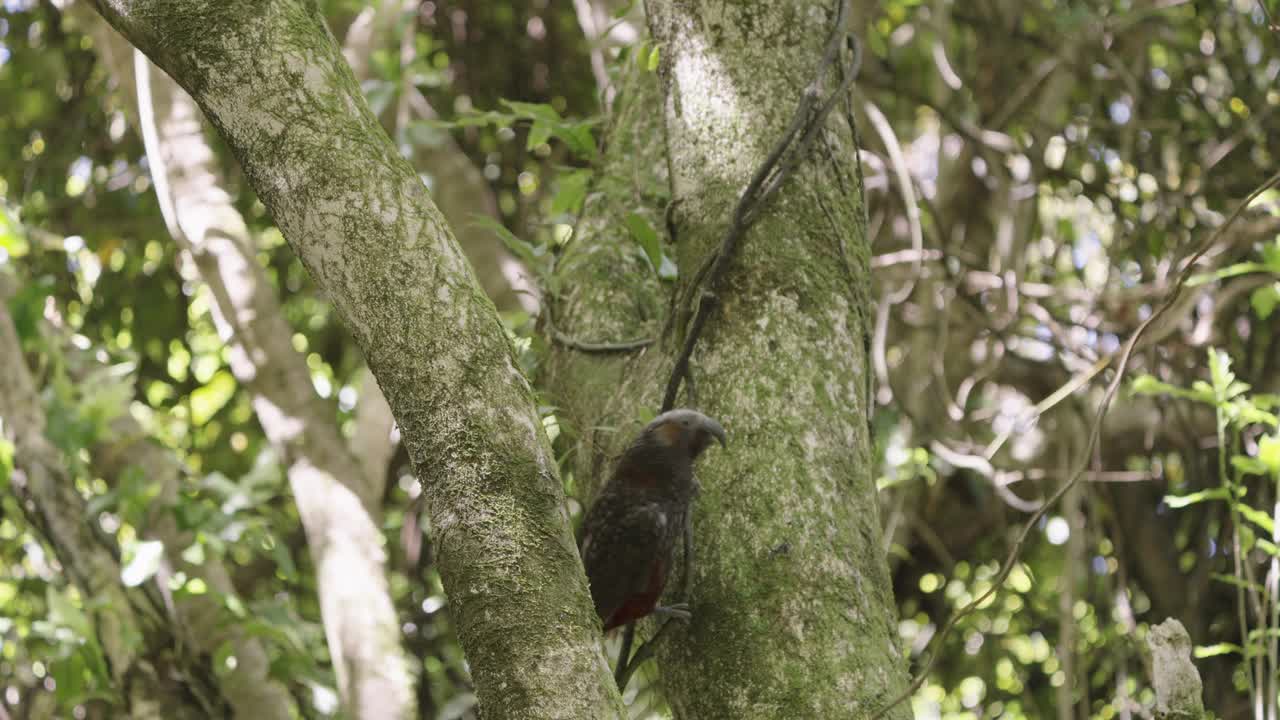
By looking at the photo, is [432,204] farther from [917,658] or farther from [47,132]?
[47,132]

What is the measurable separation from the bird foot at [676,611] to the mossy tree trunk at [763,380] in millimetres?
13

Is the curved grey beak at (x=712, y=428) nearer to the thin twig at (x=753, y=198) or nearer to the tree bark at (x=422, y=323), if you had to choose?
the thin twig at (x=753, y=198)

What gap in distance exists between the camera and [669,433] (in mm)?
1654

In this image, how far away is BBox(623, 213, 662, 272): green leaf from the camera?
196cm

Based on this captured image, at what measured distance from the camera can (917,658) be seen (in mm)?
4098

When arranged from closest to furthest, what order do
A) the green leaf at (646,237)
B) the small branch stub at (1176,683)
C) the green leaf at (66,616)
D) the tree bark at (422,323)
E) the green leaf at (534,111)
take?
the tree bark at (422,323) < the small branch stub at (1176,683) < the green leaf at (646,237) < the green leaf at (534,111) < the green leaf at (66,616)

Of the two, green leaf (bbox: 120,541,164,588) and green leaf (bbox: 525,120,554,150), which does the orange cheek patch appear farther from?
green leaf (bbox: 120,541,164,588)

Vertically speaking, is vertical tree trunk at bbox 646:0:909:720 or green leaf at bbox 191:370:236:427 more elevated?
vertical tree trunk at bbox 646:0:909:720

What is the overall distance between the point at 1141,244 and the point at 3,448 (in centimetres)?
348

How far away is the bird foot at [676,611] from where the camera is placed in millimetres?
1645

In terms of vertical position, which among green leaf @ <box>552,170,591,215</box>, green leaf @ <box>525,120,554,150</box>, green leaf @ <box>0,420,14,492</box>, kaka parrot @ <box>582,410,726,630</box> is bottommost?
green leaf @ <box>0,420,14,492</box>

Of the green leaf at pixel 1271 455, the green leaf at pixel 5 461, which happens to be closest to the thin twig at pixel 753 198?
the green leaf at pixel 1271 455

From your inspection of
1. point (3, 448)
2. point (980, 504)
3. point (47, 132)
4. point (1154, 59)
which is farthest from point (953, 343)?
point (47, 132)

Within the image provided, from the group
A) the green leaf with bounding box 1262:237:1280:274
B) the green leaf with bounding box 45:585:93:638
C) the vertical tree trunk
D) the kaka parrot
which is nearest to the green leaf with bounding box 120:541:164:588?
the green leaf with bounding box 45:585:93:638
